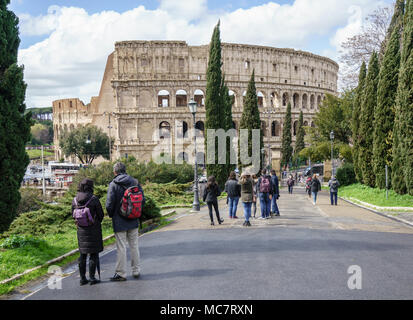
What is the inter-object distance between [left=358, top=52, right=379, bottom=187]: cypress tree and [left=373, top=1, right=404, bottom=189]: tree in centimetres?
298

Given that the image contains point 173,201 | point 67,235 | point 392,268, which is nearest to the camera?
point 392,268

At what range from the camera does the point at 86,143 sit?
64.1 meters

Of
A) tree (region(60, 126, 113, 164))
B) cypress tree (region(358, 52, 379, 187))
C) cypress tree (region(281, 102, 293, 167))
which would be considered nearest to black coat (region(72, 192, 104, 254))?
cypress tree (region(358, 52, 379, 187))

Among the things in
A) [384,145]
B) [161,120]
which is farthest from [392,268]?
[161,120]

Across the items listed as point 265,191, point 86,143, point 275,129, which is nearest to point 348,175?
point 265,191

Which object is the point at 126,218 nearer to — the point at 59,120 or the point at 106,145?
the point at 106,145

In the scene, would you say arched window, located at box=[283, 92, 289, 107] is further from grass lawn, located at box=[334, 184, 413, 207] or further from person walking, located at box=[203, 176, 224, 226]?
person walking, located at box=[203, 176, 224, 226]

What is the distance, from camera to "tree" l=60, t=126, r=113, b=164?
6412cm

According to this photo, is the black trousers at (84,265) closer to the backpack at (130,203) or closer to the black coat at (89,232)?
the black coat at (89,232)

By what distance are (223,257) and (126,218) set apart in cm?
231

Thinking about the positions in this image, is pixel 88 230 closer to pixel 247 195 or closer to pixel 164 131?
pixel 247 195

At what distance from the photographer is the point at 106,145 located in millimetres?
65312

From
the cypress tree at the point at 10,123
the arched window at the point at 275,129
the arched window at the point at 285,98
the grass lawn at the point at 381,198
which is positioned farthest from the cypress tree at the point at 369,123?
the arched window at the point at 285,98

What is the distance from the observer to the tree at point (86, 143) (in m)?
64.1
